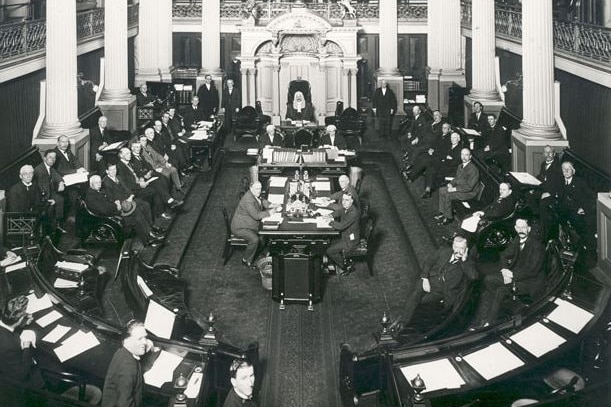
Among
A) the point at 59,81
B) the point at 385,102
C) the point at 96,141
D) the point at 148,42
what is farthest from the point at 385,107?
the point at 59,81

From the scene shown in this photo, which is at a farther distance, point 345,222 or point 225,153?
point 225,153

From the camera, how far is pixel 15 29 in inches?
510

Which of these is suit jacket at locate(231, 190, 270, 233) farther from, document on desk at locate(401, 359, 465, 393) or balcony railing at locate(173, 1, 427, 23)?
balcony railing at locate(173, 1, 427, 23)

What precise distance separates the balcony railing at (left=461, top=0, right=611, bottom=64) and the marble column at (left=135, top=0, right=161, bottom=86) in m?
10.4

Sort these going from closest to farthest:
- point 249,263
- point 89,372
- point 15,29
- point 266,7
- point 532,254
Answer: point 89,372 → point 532,254 → point 249,263 → point 15,29 → point 266,7

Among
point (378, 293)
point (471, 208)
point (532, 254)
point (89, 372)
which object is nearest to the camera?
point (89, 372)

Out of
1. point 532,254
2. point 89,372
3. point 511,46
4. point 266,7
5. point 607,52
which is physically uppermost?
point 266,7

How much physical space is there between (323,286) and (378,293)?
0.76m

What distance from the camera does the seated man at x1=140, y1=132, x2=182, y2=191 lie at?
43.5 ft

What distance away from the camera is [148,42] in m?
22.0

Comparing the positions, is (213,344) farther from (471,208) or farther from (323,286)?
(471,208)

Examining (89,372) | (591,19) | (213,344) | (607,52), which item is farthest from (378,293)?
(591,19)

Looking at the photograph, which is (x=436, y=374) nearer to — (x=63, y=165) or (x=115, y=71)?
(x=63, y=165)

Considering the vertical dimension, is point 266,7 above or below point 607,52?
above
